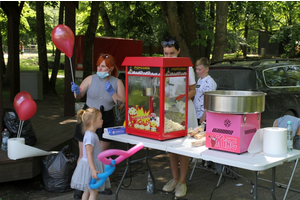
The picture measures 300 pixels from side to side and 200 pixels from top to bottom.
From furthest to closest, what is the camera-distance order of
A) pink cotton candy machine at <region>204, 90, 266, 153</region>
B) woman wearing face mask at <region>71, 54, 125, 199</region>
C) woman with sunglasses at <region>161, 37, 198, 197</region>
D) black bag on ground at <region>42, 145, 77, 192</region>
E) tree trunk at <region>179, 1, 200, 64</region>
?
tree trunk at <region>179, 1, 200, 64</region>
black bag on ground at <region>42, 145, 77, 192</region>
woman wearing face mask at <region>71, 54, 125, 199</region>
woman with sunglasses at <region>161, 37, 198, 197</region>
pink cotton candy machine at <region>204, 90, 266, 153</region>

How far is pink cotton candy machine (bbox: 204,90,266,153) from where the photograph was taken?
2.98 m

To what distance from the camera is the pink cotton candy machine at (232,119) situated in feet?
9.79

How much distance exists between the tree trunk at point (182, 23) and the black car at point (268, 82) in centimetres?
197

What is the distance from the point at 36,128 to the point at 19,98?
2097mm

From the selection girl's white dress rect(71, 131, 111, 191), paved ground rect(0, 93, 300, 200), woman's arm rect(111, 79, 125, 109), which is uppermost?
→ woman's arm rect(111, 79, 125, 109)

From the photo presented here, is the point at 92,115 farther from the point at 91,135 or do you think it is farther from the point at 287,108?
the point at 287,108

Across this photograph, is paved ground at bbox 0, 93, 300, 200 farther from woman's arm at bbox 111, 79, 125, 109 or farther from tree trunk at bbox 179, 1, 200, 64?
tree trunk at bbox 179, 1, 200, 64

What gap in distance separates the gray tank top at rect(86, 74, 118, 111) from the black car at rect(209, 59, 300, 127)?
286 centimetres

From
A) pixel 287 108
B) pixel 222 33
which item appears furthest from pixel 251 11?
pixel 287 108

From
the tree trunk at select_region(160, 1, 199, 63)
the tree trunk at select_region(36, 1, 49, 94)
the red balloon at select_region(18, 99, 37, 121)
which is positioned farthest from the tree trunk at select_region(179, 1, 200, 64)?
the tree trunk at select_region(36, 1, 49, 94)

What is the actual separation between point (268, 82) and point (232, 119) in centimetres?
390

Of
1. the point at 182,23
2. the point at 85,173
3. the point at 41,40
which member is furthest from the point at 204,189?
the point at 41,40

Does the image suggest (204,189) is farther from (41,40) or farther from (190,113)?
(41,40)

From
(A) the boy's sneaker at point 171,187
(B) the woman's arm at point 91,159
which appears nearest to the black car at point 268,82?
(A) the boy's sneaker at point 171,187
